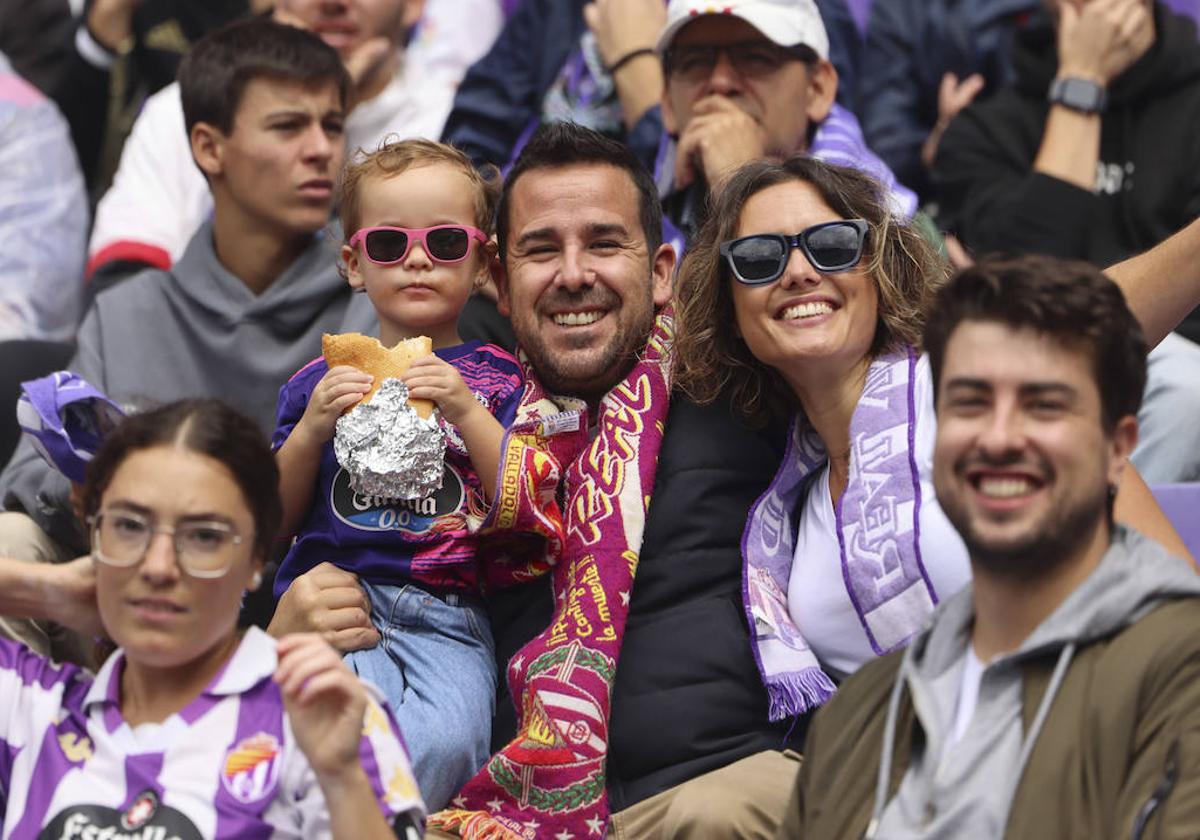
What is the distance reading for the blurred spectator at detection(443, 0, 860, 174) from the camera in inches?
191

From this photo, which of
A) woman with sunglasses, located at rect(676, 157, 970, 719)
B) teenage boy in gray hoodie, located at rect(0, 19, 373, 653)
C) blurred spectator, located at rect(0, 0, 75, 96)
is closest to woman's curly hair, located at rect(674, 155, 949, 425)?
woman with sunglasses, located at rect(676, 157, 970, 719)

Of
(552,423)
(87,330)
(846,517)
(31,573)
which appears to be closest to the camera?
(31,573)

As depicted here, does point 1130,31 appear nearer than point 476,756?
No

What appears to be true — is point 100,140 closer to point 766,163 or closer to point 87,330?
point 87,330

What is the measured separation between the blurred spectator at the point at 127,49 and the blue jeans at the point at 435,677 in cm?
291

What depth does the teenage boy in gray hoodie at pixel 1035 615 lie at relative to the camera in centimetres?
225

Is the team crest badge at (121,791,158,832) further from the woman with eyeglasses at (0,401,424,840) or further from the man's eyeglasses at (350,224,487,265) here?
the man's eyeglasses at (350,224,487,265)

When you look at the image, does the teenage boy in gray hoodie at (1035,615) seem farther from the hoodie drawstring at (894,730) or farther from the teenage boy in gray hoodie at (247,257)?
the teenage boy in gray hoodie at (247,257)

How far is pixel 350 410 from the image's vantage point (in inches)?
128

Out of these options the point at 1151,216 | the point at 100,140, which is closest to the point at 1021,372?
the point at 1151,216

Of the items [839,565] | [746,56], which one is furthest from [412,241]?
[746,56]

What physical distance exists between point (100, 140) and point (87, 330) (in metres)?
1.80

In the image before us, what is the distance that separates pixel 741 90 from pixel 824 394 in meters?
1.23

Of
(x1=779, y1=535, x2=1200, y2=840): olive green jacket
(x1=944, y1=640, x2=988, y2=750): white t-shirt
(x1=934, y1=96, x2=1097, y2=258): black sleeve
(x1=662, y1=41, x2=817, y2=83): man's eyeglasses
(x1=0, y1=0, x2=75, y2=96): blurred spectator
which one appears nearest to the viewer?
(x1=779, y1=535, x2=1200, y2=840): olive green jacket
